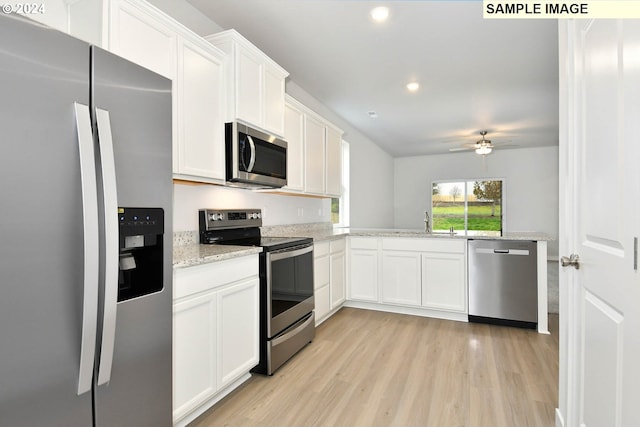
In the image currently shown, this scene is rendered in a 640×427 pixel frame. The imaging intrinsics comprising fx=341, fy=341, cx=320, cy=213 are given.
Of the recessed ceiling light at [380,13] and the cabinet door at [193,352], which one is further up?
the recessed ceiling light at [380,13]

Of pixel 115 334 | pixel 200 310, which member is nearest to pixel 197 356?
pixel 200 310

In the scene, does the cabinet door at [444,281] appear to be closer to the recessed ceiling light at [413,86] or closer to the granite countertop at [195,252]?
the recessed ceiling light at [413,86]

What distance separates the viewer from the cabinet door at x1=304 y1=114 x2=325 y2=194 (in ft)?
11.9

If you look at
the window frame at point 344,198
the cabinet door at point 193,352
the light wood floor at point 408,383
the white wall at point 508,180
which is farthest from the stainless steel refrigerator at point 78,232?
Answer: the white wall at point 508,180

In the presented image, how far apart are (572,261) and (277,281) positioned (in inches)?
68.3

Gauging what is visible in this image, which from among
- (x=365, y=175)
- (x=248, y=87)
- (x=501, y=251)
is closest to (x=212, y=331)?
(x=248, y=87)

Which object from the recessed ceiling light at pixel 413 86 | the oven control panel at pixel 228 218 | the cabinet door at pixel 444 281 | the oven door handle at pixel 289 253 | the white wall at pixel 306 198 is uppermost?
the recessed ceiling light at pixel 413 86

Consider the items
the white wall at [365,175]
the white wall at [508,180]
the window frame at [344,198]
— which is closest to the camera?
the white wall at [365,175]

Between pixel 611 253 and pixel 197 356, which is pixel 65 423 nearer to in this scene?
pixel 197 356

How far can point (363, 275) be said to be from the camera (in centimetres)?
397

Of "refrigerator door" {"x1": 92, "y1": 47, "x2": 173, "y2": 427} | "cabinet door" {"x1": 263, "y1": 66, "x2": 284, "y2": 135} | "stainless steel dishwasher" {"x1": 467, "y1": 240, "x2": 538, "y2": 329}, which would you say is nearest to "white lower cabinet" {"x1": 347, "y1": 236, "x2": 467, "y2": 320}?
"stainless steel dishwasher" {"x1": 467, "y1": 240, "x2": 538, "y2": 329}

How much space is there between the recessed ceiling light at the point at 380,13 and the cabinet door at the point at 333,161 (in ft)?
5.32

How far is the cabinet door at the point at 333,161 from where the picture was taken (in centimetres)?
413

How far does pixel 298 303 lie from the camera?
9.03 ft
